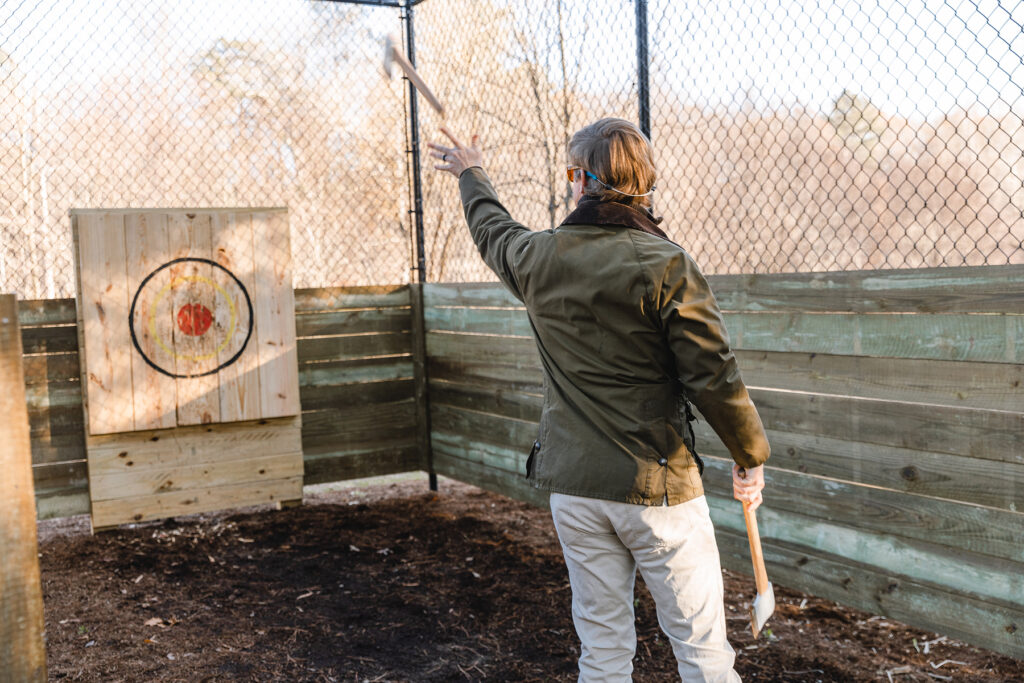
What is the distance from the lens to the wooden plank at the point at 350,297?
19.5 feet

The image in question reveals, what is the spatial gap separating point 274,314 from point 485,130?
121 inches

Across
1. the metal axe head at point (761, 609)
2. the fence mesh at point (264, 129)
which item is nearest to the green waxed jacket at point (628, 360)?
the metal axe head at point (761, 609)

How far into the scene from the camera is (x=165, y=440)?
5.38 m

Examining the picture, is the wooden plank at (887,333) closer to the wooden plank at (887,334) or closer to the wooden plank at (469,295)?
the wooden plank at (887,334)

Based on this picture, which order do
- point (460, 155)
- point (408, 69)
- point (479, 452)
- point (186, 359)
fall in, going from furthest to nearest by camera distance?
point (479, 452) < point (186, 359) < point (408, 69) < point (460, 155)

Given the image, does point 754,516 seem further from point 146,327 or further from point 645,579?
point 146,327

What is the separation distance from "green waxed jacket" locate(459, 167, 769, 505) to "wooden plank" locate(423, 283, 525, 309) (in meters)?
2.89

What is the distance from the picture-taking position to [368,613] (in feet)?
13.3

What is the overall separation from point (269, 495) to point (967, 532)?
4.07 m

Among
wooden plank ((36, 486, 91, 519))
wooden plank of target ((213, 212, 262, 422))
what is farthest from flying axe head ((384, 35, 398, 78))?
wooden plank ((36, 486, 91, 519))

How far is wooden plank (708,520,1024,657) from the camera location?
3.12 metres

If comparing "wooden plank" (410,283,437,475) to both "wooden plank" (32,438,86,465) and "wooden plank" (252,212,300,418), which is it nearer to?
Result: "wooden plank" (252,212,300,418)

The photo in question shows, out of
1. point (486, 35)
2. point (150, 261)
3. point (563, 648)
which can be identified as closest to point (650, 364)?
point (563, 648)

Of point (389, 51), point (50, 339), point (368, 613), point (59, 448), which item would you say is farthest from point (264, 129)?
point (368, 613)
